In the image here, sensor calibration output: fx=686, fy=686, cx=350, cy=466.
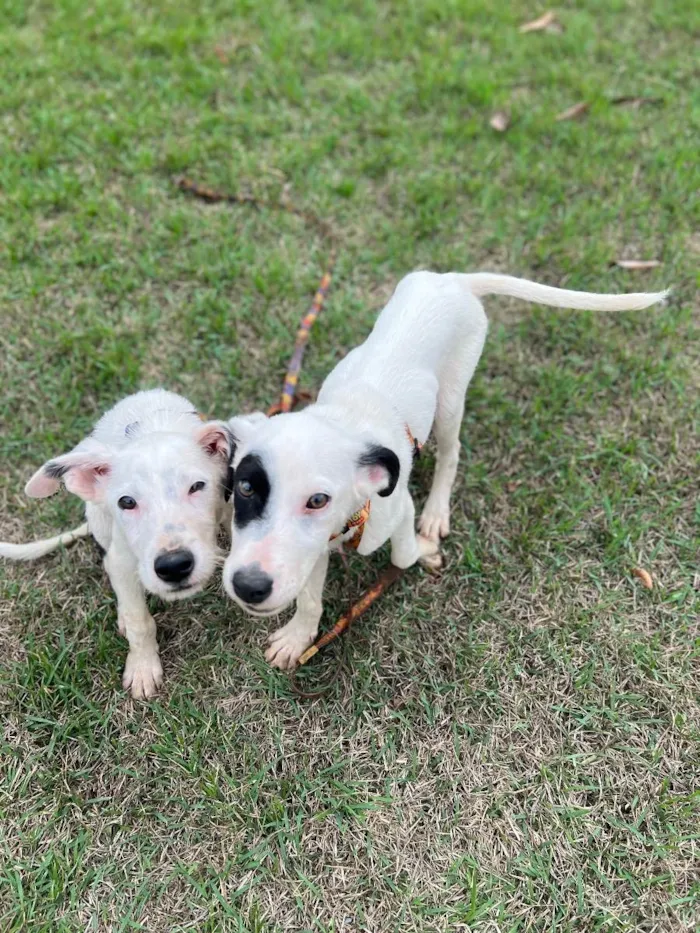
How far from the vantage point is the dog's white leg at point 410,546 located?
3.16 metres

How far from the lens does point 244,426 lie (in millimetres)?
2656

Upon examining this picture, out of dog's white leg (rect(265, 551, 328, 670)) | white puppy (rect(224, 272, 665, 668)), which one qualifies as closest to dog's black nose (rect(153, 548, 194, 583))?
white puppy (rect(224, 272, 665, 668))

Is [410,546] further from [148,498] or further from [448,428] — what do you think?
[148,498]

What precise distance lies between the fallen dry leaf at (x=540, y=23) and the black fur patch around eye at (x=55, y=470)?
19.7 feet

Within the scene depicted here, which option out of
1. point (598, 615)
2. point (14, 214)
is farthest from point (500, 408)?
point (14, 214)

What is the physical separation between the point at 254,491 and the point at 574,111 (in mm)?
4952

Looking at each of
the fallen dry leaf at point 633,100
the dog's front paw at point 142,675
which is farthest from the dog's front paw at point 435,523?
the fallen dry leaf at point 633,100

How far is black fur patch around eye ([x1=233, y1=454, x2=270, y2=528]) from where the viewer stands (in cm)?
235

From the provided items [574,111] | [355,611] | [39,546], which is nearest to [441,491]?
[355,611]

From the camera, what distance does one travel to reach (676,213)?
504 centimetres

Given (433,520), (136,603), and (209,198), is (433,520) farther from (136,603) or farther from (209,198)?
(209,198)

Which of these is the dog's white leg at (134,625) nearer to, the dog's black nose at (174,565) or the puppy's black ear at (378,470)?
the dog's black nose at (174,565)

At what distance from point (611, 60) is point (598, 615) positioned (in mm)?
5217

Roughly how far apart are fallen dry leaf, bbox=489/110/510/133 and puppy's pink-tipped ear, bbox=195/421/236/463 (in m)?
4.12
